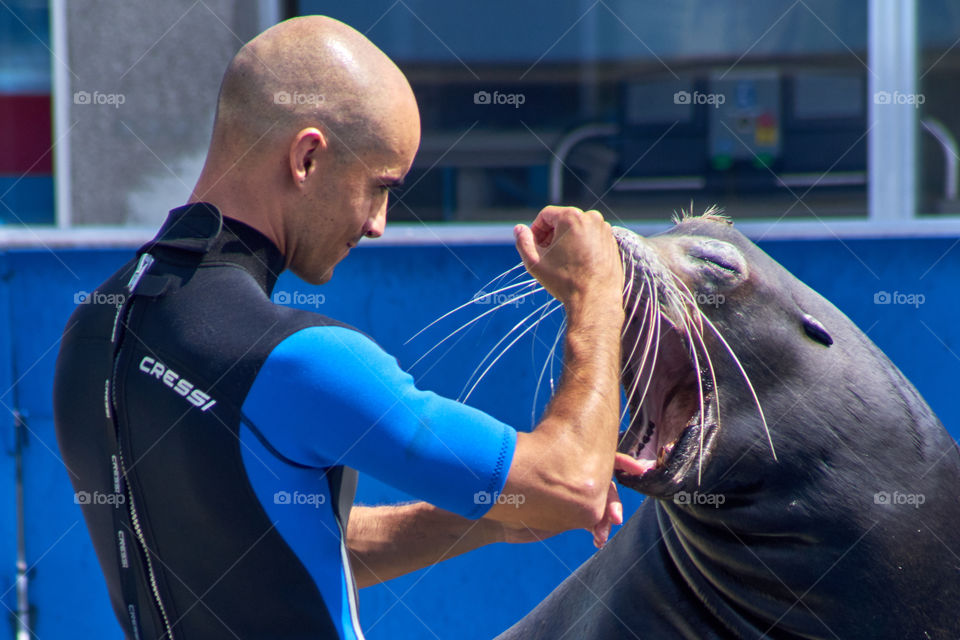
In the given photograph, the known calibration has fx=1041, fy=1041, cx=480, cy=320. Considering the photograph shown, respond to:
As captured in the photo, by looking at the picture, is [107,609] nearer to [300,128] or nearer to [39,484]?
→ [39,484]

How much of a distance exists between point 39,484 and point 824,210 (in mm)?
3293

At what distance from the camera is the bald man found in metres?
1.66

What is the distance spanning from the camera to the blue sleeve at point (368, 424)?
64.6 inches

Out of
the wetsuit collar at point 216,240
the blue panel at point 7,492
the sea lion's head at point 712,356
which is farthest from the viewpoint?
the blue panel at point 7,492

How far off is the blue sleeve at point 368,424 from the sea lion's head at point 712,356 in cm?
62

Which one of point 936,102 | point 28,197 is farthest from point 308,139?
point 936,102

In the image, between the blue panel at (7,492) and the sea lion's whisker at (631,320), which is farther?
the blue panel at (7,492)

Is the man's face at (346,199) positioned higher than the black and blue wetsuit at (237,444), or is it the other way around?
the man's face at (346,199)

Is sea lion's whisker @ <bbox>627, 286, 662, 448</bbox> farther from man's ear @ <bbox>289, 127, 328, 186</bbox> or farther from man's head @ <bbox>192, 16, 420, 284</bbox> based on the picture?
man's ear @ <bbox>289, 127, 328, 186</bbox>

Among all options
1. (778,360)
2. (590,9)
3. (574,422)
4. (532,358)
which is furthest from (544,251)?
(590,9)

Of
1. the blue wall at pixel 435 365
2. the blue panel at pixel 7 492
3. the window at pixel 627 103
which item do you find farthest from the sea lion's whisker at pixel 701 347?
the blue panel at pixel 7 492

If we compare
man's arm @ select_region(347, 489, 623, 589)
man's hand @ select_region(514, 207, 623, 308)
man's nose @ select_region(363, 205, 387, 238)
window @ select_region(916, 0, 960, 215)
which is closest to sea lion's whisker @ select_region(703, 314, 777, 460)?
man's hand @ select_region(514, 207, 623, 308)

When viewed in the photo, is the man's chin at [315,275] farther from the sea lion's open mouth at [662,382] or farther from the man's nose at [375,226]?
the sea lion's open mouth at [662,382]

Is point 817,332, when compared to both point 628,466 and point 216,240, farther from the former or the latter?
point 216,240
